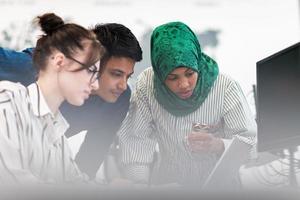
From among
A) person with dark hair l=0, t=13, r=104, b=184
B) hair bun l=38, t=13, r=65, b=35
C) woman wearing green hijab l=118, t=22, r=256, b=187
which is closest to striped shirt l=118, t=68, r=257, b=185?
woman wearing green hijab l=118, t=22, r=256, b=187

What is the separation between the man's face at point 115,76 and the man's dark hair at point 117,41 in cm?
2

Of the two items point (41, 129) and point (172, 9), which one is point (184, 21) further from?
point (41, 129)

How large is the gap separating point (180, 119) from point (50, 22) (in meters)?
0.65

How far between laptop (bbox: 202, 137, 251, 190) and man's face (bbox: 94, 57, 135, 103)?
1.60ft

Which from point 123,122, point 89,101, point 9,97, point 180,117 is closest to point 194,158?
point 180,117

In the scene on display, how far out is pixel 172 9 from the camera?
2.33 metres

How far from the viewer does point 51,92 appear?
2174 millimetres

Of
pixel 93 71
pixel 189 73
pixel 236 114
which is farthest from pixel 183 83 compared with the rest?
pixel 93 71

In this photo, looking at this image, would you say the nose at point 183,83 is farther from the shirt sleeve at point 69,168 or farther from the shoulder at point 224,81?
the shirt sleeve at point 69,168

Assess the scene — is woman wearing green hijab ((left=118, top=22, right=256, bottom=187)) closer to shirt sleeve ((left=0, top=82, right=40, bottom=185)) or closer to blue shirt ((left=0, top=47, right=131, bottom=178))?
blue shirt ((left=0, top=47, right=131, bottom=178))

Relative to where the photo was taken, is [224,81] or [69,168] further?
[224,81]

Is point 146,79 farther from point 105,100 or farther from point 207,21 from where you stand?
point 207,21

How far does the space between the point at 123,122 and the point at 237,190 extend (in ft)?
1.74

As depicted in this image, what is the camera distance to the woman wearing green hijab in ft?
7.29
